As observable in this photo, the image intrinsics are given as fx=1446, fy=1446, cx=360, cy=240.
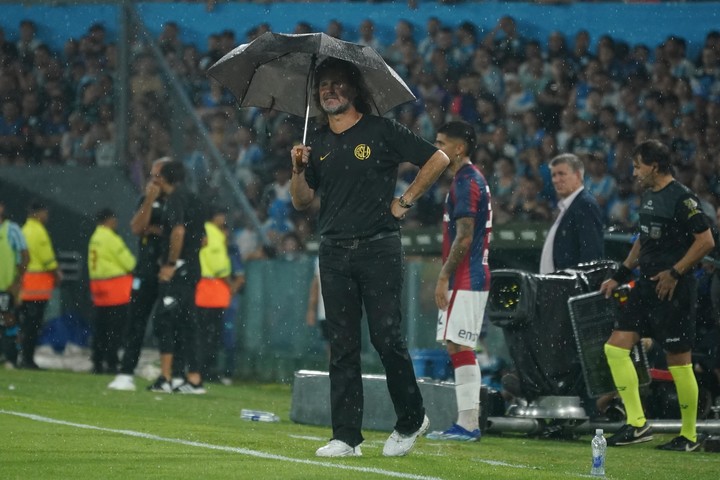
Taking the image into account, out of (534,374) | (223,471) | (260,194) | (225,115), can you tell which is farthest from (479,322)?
(225,115)

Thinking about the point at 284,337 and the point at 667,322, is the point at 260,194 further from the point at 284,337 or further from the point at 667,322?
the point at 667,322

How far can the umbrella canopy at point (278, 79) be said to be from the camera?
825 centimetres

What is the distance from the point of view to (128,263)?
57.0 feet

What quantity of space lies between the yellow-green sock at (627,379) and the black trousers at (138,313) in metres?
5.99

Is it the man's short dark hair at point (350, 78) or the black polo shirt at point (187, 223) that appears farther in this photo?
the black polo shirt at point (187, 223)

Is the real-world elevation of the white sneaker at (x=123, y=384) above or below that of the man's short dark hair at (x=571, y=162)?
below

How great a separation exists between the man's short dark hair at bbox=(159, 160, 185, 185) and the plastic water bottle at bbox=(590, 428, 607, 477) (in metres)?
7.40

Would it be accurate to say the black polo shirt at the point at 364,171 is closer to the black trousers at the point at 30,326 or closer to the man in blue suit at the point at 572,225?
the man in blue suit at the point at 572,225

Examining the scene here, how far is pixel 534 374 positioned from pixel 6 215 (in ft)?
42.5

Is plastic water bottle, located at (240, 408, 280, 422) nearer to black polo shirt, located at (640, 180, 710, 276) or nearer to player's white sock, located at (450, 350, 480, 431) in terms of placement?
player's white sock, located at (450, 350, 480, 431)

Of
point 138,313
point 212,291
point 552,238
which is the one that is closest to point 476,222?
point 552,238

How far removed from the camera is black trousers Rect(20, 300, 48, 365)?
17.4 metres

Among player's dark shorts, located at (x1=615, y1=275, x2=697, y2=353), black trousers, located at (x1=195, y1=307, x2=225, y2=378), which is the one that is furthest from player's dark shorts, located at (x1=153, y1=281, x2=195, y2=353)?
player's dark shorts, located at (x1=615, y1=275, x2=697, y2=353)

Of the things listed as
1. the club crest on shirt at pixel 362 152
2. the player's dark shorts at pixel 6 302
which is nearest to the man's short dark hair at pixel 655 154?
the club crest on shirt at pixel 362 152
